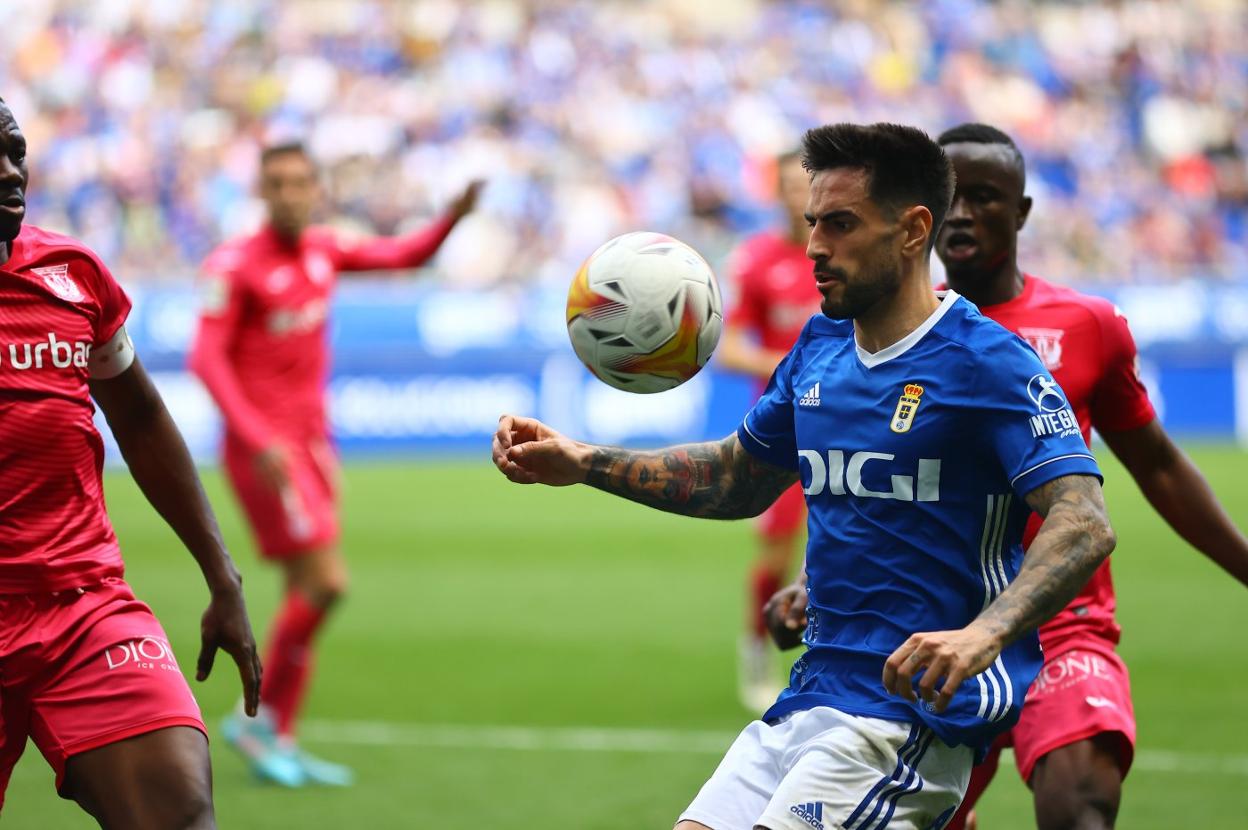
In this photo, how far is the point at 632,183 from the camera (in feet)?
83.0

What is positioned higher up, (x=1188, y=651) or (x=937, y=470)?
(x=937, y=470)

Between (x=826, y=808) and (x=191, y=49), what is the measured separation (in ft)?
83.6

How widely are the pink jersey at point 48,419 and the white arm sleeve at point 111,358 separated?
0.08 m

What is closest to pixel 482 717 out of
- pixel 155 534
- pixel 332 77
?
pixel 155 534

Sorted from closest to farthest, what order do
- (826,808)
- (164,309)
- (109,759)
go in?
(826,808) < (109,759) < (164,309)

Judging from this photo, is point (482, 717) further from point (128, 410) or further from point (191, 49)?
point (191, 49)

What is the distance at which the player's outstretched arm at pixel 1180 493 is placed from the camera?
497cm

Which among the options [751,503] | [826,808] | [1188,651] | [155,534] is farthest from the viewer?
[155,534]

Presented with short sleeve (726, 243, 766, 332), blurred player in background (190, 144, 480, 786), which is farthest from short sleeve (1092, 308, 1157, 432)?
short sleeve (726, 243, 766, 332)

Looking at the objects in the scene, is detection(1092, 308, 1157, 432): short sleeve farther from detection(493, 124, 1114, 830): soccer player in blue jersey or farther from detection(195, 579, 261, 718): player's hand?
detection(195, 579, 261, 718): player's hand

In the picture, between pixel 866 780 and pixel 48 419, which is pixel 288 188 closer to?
pixel 48 419

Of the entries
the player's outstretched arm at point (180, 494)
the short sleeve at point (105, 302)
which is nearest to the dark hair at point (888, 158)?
the short sleeve at point (105, 302)

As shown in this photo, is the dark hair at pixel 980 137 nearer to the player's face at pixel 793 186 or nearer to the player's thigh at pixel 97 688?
the player's thigh at pixel 97 688

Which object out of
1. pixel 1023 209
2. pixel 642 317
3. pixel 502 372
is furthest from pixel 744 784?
pixel 502 372
